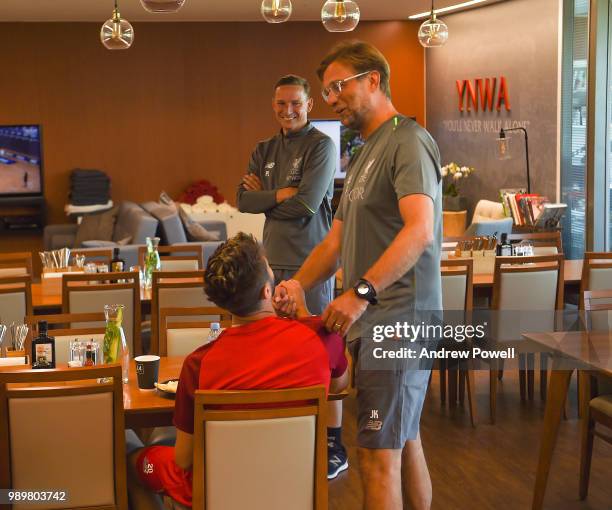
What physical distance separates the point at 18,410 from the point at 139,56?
1068 cm

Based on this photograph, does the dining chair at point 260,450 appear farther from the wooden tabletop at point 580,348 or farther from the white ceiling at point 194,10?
A: the white ceiling at point 194,10

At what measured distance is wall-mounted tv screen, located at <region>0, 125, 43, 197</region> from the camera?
12.7 metres

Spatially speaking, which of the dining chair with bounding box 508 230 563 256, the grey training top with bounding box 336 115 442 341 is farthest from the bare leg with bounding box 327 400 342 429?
the dining chair with bounding box 508 230 563 256

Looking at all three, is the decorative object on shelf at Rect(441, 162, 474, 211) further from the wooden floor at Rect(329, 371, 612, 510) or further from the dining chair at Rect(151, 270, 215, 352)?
the dining chair at Rect(151, 270, 215, 352)

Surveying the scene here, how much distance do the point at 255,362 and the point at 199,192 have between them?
417 inches

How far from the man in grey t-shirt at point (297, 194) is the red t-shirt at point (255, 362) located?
1863mm

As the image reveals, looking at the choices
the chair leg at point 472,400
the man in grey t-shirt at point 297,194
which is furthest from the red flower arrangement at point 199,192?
the man in grey t-shirt at point 297,194

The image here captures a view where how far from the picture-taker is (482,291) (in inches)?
229

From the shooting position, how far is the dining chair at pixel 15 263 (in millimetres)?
6504

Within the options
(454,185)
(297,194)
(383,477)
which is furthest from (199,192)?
(383,477)

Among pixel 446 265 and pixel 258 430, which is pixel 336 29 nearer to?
pixel 446 265

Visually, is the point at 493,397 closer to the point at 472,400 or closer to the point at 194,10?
the point at 472,400

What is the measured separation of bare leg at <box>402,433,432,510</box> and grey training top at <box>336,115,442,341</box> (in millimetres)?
452

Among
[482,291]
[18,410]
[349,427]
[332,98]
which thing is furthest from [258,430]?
[482,291]
